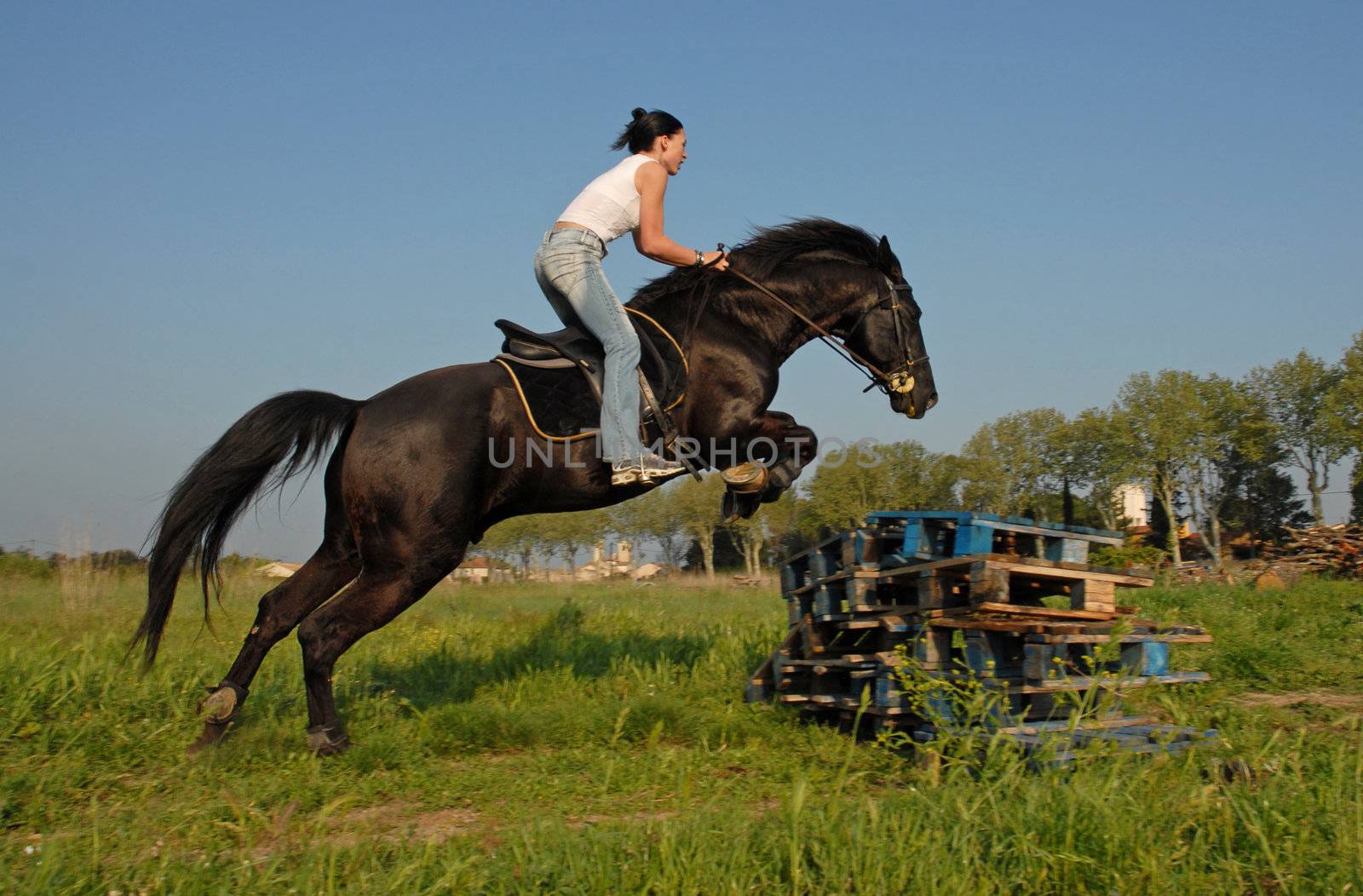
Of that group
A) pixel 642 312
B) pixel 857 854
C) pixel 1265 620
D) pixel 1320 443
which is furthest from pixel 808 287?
pixel 1320 443

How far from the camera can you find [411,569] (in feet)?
17.1

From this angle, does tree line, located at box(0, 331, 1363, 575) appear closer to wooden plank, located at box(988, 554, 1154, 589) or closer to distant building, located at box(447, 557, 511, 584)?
distant building, located at box(447, 557, 511, 584)

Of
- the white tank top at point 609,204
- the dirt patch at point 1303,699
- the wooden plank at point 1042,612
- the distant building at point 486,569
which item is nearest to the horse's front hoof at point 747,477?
the wooden plank at point 1042,612

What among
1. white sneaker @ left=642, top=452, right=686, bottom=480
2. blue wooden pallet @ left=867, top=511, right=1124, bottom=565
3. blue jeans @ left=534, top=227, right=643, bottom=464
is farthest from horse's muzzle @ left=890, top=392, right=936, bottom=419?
blue jeans @ left=534, top=227, right=643, bottom=464

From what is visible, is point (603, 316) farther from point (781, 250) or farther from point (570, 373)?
point (781, 250)

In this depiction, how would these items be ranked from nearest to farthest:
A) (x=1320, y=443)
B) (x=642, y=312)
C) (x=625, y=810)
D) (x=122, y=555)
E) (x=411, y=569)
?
1. (x=625, y=810)
2. (x=411, y=569)
3. (x=642, y=312)
4. (x=122, y=555)
5. (x=1320, y=443)

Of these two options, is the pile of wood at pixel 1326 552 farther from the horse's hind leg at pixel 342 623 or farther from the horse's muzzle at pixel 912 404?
the horse's hind leg at pixel 342 623

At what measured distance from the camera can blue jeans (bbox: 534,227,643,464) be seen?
5234mm

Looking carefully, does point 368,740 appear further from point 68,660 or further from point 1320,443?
point 1320,443

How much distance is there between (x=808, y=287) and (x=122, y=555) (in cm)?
1136

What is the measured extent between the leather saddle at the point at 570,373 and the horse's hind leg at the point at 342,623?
87 centimetres

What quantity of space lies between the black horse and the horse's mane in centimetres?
1

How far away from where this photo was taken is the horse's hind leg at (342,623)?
5.19 meters

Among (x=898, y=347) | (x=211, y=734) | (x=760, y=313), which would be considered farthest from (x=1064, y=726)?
(x=211, y=734)
